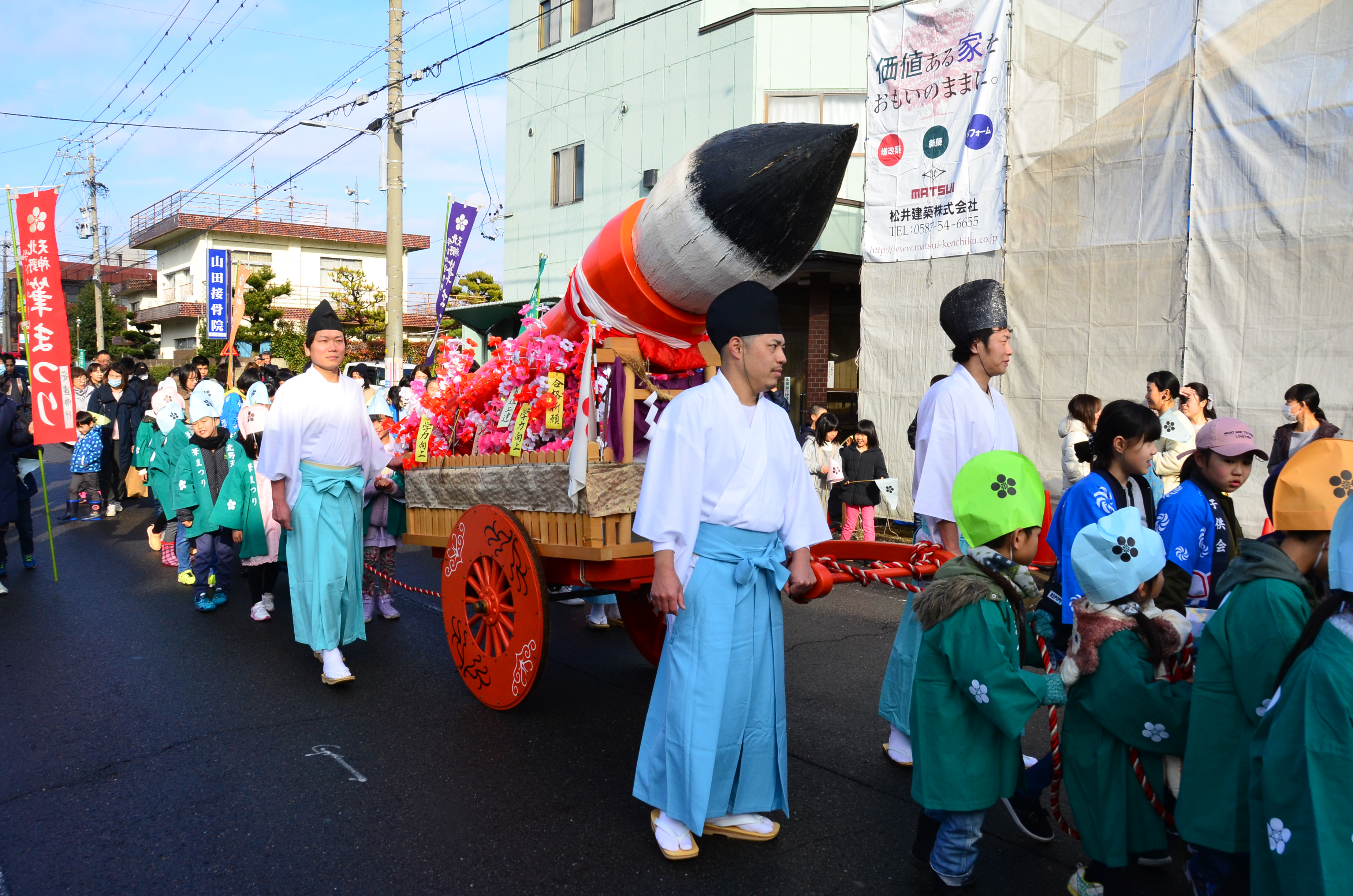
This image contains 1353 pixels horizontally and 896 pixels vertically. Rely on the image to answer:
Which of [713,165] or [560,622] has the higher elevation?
[713,165]

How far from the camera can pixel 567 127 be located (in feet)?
58.0

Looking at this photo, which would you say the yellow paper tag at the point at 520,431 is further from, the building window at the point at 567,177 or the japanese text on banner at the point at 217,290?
the japanese text on banner at the point at 217,290

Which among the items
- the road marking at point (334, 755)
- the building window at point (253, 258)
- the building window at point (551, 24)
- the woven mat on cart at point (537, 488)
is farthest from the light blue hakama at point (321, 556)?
the building window at point (253, 258)

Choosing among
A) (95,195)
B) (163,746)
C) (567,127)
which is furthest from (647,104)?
(95,195)

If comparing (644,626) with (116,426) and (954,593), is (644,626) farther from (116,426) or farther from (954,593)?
(116,426)

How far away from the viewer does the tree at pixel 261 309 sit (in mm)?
28797

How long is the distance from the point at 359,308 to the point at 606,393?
92.5 ft

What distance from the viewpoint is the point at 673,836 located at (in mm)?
3158

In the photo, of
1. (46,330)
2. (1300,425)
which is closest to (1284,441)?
(1300,425)

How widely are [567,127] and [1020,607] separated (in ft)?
54.1

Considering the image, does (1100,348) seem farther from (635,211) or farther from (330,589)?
(330,589)

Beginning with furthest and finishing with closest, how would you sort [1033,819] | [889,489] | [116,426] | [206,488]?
[116,426] → [206,488] → [889,489] → [1033,819]

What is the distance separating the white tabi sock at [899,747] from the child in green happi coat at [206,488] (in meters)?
5.27

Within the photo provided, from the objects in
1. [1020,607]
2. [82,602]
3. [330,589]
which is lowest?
[82,602]
